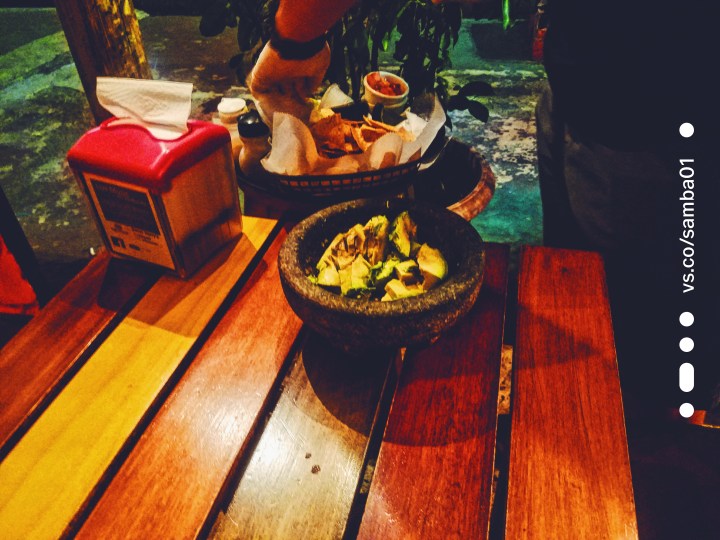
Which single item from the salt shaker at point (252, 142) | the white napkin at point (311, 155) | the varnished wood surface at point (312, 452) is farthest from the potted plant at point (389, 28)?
the varnished wood surface at point (312, 452)

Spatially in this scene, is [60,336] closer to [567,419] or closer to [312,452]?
[312,452]

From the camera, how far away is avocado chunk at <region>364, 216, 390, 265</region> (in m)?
1.22

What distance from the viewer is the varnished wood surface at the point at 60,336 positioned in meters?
1.11

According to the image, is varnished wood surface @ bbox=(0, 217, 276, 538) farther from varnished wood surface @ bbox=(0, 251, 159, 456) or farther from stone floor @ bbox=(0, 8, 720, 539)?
stone floor @ bbox=(0, 8, 720, 539)

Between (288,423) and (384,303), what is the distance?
34cm

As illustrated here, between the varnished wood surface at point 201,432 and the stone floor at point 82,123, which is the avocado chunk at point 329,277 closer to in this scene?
the varnished wood surface at point 201,432

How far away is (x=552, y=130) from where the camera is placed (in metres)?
1.97

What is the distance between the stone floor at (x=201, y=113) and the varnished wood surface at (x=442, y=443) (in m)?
0.82

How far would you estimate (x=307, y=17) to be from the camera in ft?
4.82

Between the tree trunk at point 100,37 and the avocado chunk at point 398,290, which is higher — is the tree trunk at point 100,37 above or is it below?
above

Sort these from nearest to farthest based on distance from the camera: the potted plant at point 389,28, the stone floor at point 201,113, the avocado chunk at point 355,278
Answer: the avocado chunk at point 355,278
the stone floor at point 201,113
the potted plant at point 389,28

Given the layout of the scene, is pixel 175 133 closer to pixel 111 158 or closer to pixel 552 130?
pixel 111 158

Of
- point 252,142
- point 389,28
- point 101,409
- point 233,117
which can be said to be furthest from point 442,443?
point 389,28

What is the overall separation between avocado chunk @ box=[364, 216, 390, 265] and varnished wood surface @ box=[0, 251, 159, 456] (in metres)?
0.68
